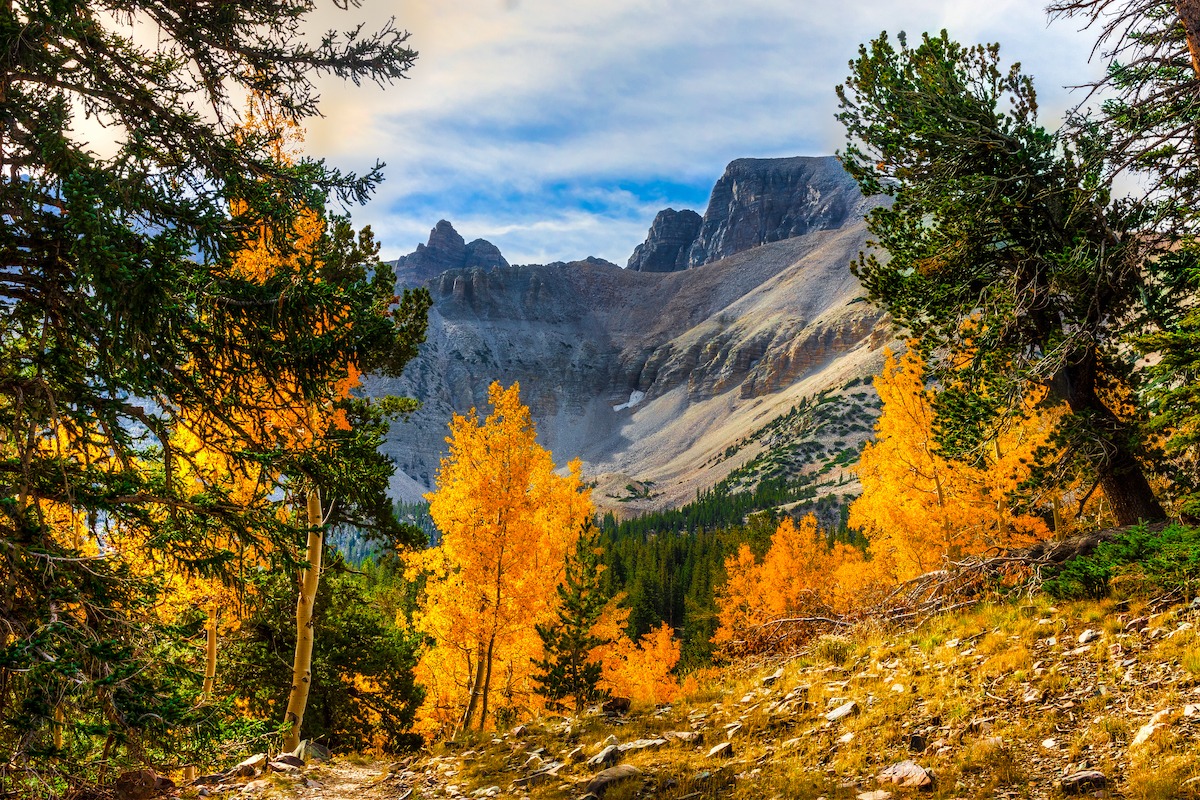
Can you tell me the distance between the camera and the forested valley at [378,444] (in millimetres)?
5332

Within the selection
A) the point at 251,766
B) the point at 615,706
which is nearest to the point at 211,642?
the point at 251,766

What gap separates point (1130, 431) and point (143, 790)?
14.7 m

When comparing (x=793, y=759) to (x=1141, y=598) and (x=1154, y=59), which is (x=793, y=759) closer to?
(x=1141, y=598)

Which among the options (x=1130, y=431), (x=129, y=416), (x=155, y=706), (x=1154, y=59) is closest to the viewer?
(x=155, y=706)

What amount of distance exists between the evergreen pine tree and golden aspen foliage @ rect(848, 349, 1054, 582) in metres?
8.73

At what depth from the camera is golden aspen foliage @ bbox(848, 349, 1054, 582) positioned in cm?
1816

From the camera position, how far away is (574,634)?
2131 cm

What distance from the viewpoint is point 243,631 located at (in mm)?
14695

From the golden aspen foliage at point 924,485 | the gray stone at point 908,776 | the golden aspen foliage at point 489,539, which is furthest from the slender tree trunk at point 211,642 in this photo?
the golden aspen foliage at point 924,485

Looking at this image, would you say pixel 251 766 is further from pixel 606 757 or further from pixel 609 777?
pixel 609 777

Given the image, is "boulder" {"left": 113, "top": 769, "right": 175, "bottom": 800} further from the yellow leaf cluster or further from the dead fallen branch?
the yellow leaf cluster

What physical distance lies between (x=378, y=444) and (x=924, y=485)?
17.2 m

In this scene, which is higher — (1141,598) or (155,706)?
(155,706)

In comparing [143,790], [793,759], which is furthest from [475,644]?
[793,759]
